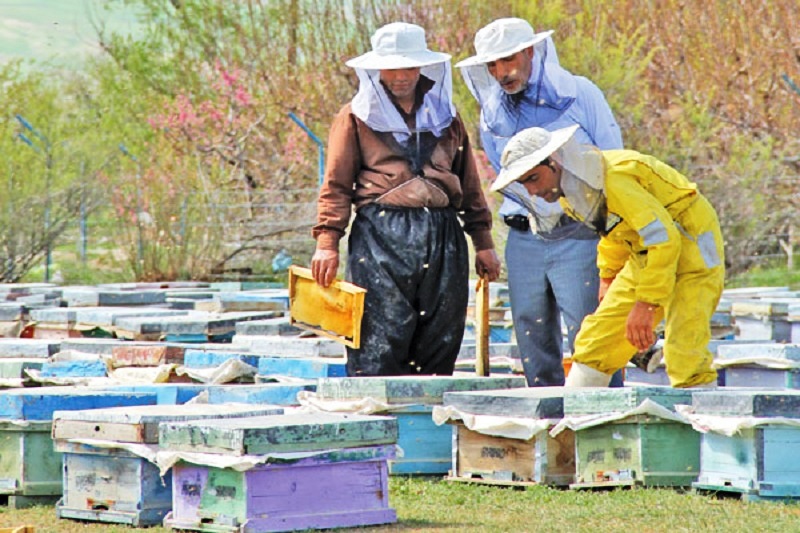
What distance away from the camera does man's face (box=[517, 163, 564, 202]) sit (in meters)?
5.56

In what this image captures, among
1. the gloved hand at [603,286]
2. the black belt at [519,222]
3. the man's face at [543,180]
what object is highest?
the man's face at [543,180]

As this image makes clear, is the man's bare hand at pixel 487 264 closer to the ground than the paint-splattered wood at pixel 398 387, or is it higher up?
higher up

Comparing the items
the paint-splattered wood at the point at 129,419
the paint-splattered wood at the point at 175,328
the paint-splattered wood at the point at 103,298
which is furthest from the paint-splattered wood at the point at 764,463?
the paint-splattered wood at the point at 103,298

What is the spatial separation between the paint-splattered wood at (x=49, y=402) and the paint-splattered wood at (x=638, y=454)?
68.2 inches

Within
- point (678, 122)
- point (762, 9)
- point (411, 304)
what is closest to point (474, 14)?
point (678, 122)

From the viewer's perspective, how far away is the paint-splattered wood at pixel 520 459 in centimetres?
552

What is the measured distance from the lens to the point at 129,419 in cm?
493

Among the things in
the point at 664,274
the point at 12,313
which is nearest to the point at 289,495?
the point at 664,274

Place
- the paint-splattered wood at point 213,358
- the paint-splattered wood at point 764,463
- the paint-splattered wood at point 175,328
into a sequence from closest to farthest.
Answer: the paint-splattered wood at point 764,463
the paint-splattered wood at point 213,358
the paint-splattered wood at point 175,328

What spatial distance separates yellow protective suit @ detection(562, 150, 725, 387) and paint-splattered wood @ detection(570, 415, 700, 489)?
0.52m

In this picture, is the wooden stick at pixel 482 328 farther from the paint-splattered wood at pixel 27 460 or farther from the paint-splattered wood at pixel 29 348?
the paint-splattered wood at pixel 29 348

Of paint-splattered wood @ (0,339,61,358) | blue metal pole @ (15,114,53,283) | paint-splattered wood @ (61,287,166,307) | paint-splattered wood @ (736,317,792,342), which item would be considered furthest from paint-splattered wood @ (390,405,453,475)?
blue metal pole @ (15,114,53,283)

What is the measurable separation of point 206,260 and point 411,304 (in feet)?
40.5

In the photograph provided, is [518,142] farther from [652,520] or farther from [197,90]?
[197,90]
